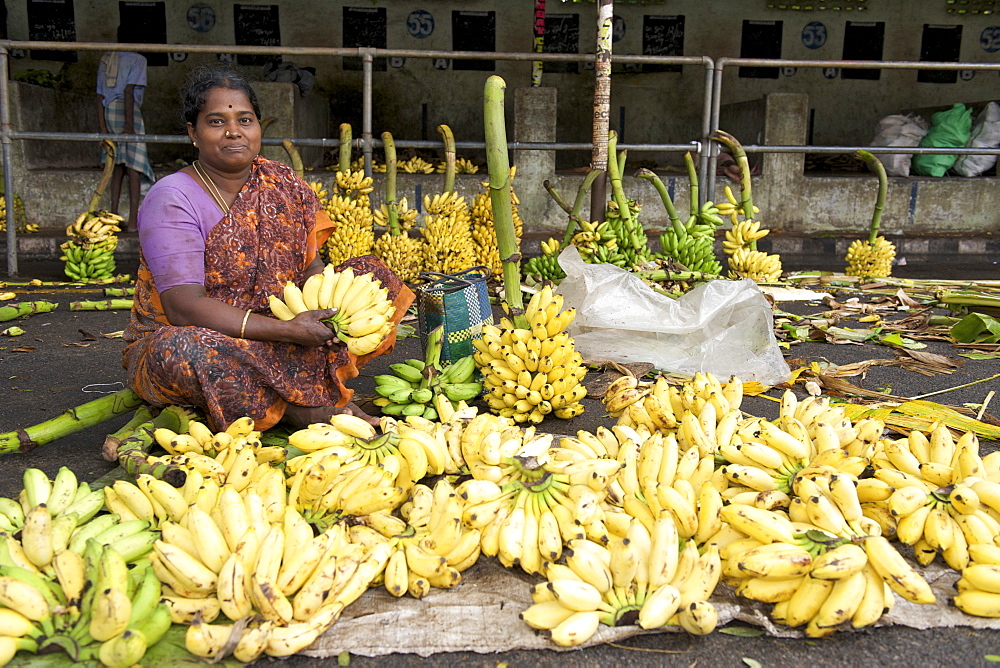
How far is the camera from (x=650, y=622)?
1524 millimetres

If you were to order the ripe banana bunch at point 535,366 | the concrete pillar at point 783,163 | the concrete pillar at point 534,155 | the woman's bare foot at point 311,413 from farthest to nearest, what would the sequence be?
the concrete pillar at point 783,163 → the concrete pillar at point 534,155 → the ripe banana bunch at point 535,366 → the woman's bare foot at point 311,413

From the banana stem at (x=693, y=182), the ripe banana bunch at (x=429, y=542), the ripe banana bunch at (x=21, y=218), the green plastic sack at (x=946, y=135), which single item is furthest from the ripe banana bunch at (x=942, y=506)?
the green plastic sack at (x=946, y=135)

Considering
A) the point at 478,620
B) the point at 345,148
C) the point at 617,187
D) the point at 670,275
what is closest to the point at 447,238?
the point at 345,148

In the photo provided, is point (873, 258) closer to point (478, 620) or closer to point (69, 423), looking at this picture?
point (478, 620)

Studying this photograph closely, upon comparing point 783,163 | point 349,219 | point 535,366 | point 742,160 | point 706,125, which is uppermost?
point 706,125

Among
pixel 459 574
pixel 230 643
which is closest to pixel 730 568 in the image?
pixel 459 574

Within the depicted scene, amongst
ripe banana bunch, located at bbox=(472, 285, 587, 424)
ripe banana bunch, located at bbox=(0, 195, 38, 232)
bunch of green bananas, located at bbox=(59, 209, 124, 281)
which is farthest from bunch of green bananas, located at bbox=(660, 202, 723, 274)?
ripe banana bunch, located at bbox=(0, 195, 38, 232)

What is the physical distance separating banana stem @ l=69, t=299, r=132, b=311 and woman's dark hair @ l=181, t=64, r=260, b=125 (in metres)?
2.80

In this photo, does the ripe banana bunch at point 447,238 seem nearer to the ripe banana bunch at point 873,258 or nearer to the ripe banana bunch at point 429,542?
the ripe banana bunch at point 873,258

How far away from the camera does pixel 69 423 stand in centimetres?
253

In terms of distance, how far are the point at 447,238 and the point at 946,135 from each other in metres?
6.83

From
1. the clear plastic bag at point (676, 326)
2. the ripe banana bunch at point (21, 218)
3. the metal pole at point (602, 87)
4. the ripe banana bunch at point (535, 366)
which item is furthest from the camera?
the ripe banana bunch at point (21, 218)

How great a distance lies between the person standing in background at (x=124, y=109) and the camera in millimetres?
7262

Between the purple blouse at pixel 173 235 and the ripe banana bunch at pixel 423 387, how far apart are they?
774mm
